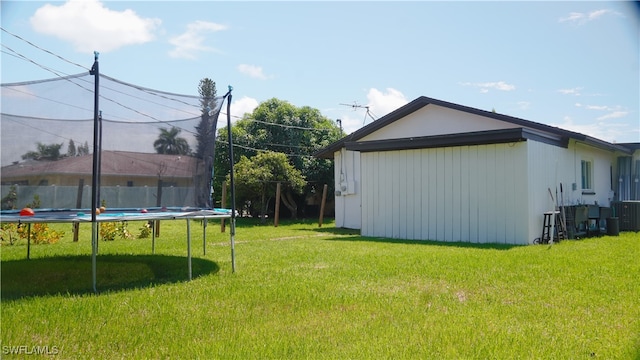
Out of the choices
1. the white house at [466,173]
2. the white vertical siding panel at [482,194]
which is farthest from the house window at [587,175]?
the white vertical siding panel at [482,194]

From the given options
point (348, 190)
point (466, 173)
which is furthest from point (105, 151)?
point (348, 190)

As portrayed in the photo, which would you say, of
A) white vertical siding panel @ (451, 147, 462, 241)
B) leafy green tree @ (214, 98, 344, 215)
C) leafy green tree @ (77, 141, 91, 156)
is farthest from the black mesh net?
leafy green tree @ (214, 98, 344, 215)

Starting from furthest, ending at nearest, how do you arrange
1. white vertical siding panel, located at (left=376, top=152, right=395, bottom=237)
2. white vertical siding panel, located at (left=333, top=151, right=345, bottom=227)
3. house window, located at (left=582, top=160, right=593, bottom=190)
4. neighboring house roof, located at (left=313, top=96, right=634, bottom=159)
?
white vertical siding panel, located at (left=333, top=151, right=345, bottom=227) → house window, located at (left=582, top=160, right=593, bottom=190) → white vertical siding panel, located at (left=376, top=152, right=395, bottom=237) → neighboring house roof, located at (left=313, top=96, right=634, bottom=159)

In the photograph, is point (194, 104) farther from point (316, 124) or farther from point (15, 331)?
point (316, 124)

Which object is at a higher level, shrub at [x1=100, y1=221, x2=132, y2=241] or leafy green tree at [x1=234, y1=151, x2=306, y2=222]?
leafy green tree at [x1=234, y1=151, x2=306, y2=222]

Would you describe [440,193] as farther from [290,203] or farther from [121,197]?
[290,203]

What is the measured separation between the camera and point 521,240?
1102 centimetres

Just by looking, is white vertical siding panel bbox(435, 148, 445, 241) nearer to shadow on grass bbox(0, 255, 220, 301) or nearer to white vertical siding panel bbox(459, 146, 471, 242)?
white vertical siding panel bbox(459, 146, 471, 242)

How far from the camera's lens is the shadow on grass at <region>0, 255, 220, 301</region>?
595 centimetres

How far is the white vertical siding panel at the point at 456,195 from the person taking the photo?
11.9 m

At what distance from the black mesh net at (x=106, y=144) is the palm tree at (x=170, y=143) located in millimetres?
14

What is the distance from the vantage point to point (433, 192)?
12250 mm

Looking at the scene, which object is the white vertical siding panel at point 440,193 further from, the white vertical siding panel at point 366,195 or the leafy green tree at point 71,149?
the leafy green tree at point 71,149

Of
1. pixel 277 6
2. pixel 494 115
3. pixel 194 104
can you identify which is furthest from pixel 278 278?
pixel 494 115
